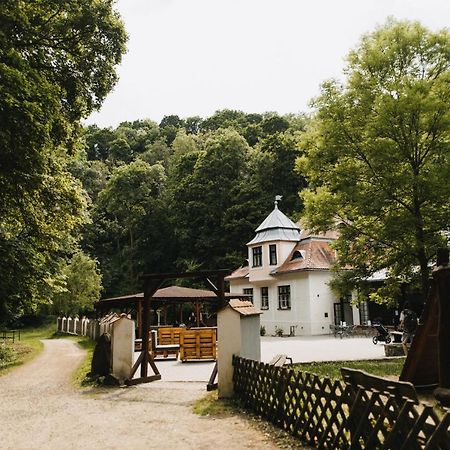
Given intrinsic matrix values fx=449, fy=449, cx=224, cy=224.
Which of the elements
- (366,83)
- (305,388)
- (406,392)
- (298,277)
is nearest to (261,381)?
(305,388)

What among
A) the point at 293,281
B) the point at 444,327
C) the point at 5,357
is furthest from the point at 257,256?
the point at 444,327

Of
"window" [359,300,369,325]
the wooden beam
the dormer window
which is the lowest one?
"window" [359,300,369,325]

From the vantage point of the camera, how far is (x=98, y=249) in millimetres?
57500

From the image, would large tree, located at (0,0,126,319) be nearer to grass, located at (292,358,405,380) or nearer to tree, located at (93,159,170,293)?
grass, located at (292,358,405,380)

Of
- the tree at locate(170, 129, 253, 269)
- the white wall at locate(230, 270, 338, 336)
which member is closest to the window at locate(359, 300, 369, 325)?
the white wall at locate(230, 270, 338, 336)

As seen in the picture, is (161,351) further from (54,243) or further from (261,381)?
(261,381)

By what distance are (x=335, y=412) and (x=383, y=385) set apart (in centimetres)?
110

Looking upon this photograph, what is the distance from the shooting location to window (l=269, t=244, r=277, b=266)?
34031 millimetres

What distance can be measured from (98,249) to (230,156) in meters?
20.7

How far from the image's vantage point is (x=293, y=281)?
105ft

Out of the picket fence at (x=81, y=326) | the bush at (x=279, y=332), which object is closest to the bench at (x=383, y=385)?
the picket fence at (x=81, y=326)

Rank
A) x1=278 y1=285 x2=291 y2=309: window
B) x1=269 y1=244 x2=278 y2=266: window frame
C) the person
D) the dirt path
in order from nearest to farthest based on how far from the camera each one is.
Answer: the dirt path
the person
x1=278 y1=285 x2=291 y2=309: window
x1=269 y1=244 x2=278 y2=266: window frame

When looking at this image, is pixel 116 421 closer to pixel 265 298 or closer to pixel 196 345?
pixel 196 345

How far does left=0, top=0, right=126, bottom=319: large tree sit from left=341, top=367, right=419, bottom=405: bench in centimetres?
912
